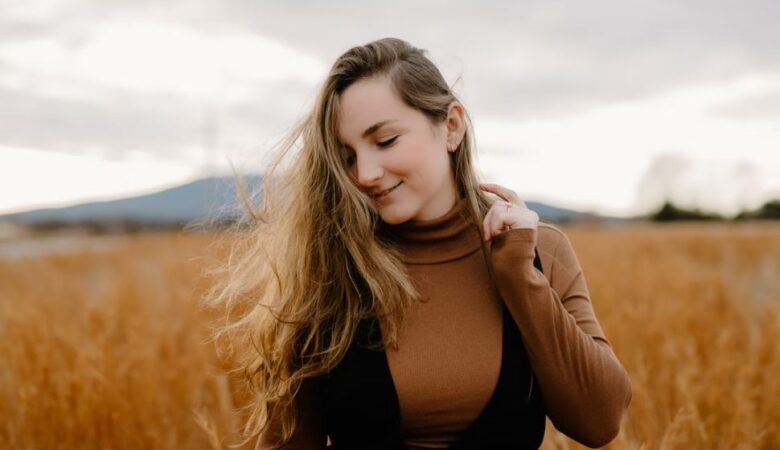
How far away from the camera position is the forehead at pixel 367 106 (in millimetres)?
1219

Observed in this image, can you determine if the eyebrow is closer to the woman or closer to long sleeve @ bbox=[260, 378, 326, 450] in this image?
the woman

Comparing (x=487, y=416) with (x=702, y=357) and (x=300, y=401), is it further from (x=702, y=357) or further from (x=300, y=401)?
(x=702, y=357)

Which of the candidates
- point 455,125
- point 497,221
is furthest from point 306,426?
point 455,125

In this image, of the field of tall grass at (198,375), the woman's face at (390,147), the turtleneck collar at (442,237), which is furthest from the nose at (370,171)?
the field of tall grass at (198,375)

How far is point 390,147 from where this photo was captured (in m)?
1.21

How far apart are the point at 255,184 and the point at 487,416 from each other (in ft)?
2.97

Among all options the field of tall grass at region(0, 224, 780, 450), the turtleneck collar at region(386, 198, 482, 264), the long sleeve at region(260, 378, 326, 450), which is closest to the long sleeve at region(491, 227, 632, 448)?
the turtleneck collar at region(386, 198, 482, 264)

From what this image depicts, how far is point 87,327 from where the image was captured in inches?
112

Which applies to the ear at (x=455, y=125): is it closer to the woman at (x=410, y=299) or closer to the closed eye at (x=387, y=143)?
the woman at (x=410, y=299)

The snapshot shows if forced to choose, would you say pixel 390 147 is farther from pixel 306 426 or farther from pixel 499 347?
pixel 306 426

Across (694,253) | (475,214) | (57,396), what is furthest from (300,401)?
(694,253)

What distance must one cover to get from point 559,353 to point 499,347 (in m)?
0.11

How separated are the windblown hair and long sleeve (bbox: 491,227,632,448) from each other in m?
0.14

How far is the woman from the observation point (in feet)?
3.64
